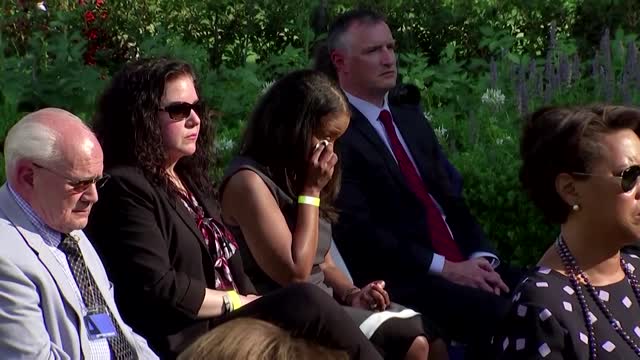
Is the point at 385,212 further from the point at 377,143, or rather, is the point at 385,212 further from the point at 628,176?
the point at 628,176

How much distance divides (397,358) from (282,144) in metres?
0.89

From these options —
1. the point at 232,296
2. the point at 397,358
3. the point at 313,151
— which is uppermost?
the point at 313,151

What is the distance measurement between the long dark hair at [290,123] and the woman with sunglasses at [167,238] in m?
0.26

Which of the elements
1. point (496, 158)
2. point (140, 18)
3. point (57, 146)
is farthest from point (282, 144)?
point (140, 18)

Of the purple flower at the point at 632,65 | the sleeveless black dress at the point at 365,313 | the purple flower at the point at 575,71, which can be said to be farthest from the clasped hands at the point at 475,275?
the purple flower at the point at 575,71

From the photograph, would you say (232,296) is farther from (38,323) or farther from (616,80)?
(616,80)

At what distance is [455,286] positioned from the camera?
4980 mm

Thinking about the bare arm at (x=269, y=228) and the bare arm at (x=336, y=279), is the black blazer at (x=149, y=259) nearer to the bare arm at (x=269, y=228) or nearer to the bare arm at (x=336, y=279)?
the bare arm at (x=269, y=228)

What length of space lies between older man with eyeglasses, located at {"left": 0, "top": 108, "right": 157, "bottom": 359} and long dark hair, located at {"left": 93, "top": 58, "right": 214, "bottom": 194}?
48 centimetres

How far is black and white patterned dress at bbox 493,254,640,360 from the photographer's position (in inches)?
139

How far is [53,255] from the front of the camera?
3.87 metres

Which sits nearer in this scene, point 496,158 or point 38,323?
point 38,323

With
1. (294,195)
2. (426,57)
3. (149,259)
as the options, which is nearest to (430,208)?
(294,195)

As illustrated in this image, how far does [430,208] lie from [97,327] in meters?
1.91
